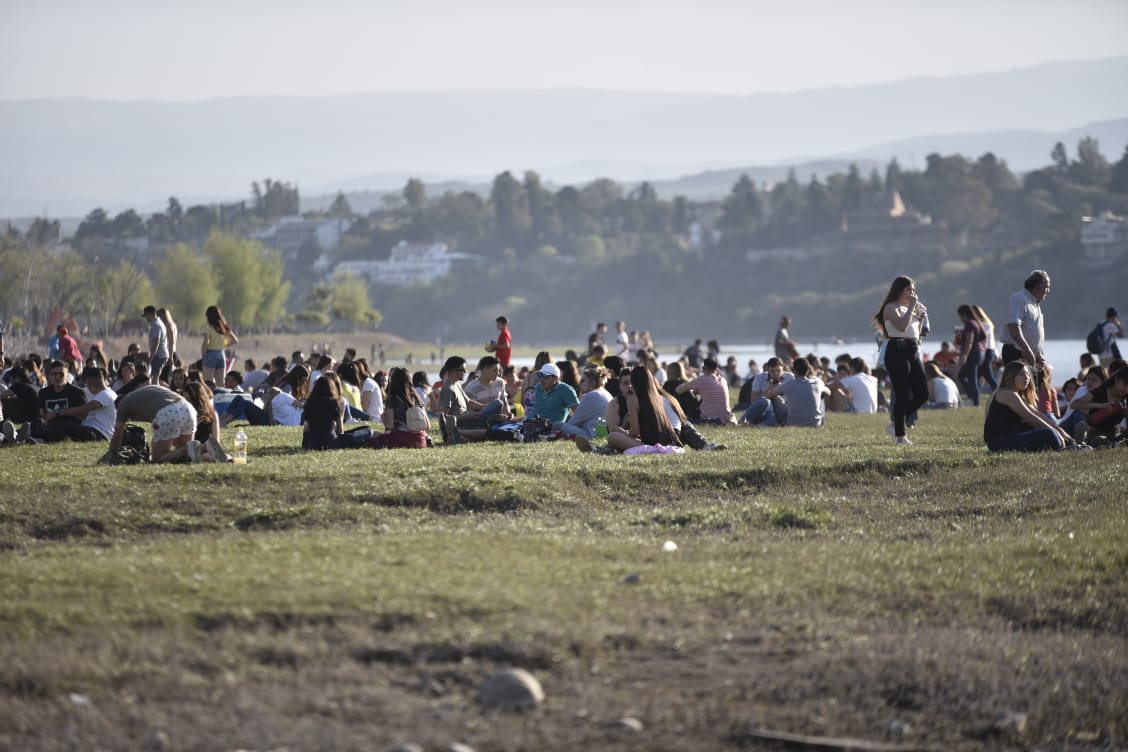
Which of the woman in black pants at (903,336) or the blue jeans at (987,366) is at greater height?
the woman in black pants at (903,336)

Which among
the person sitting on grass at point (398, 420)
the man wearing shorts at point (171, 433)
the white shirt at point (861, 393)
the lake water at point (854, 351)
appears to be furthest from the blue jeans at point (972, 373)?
the lake water at point (854, 351)

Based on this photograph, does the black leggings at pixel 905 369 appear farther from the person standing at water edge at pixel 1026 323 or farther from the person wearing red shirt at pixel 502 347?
the person wearing red shirt at pixel 502 347

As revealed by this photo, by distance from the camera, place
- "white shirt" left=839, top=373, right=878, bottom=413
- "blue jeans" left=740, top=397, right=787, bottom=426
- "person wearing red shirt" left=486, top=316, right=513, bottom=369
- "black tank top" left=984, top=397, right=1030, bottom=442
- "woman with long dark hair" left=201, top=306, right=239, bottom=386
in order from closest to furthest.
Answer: "black tank top" left=984, top=397, right=1030, bottom=442, "blue jeans" left=740, top=397, right=787, bottom=426, "person wearing red shirt" left=486, top=316, right=513, bottom=369, "woman with long dark hair" left=201, top=306, right=239, bottom=386, "white shirt" left=839, top=373, right=878, bottom=413

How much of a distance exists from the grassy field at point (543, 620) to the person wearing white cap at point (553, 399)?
19.5 feet

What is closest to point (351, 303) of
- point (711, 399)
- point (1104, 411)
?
point (711, 399)

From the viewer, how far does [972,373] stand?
28.5m

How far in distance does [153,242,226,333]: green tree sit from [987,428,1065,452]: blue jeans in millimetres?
109300

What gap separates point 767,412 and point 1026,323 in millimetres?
5977

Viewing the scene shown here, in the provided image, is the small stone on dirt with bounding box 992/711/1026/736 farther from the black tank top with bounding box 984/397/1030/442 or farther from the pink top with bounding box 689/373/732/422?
the pink top with bounding box 689/373/732/422

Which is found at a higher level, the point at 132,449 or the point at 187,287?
the point at 187,287

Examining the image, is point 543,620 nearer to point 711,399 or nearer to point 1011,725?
point 1011,725

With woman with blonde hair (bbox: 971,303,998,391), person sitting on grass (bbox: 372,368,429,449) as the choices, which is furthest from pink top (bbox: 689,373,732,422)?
woman with blonde hair (bbox: 971,303,998,391)

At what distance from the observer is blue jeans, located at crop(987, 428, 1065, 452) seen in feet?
51.8

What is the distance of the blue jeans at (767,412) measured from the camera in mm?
22375
